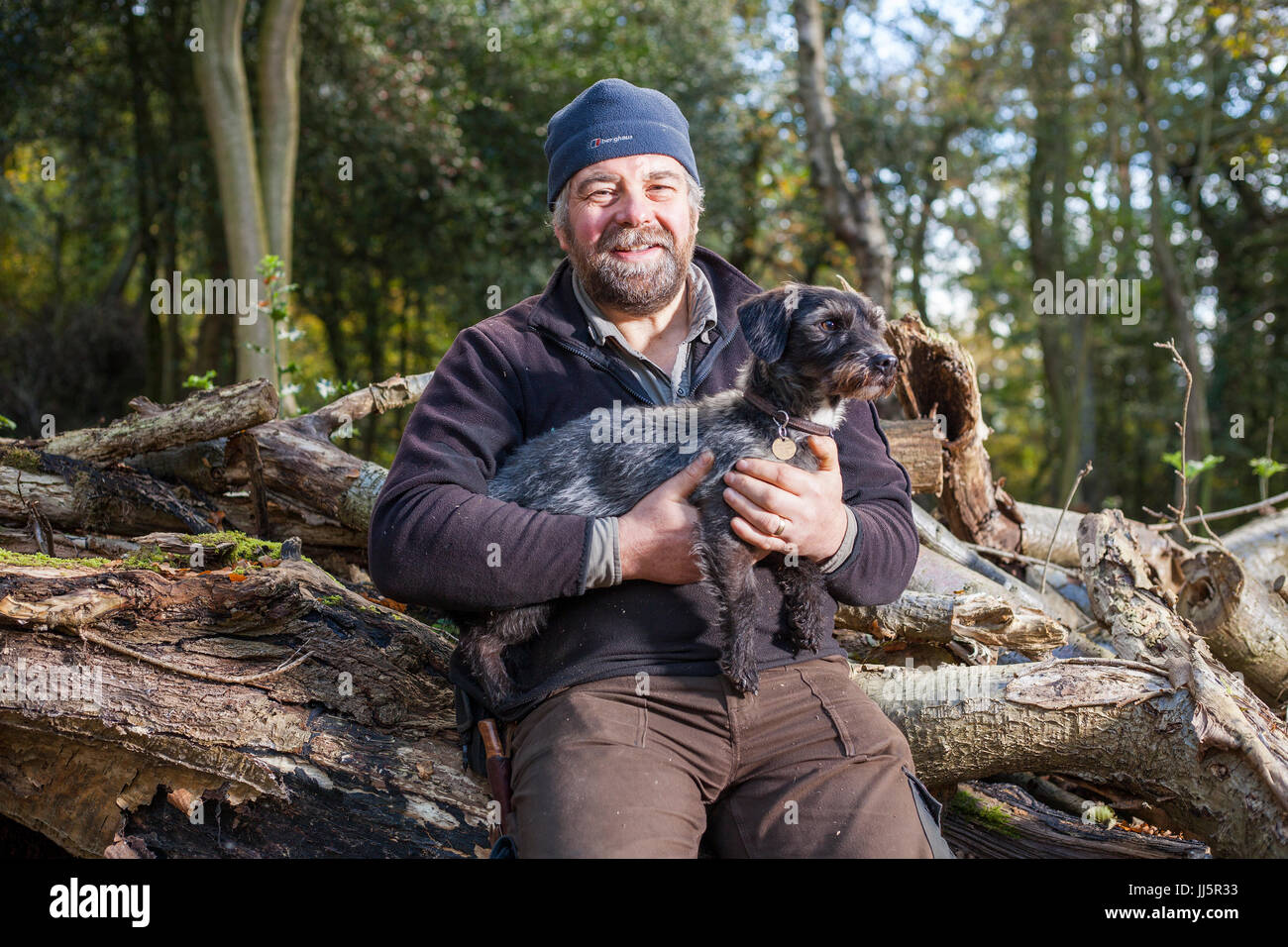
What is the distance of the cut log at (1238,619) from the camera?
5.03 m

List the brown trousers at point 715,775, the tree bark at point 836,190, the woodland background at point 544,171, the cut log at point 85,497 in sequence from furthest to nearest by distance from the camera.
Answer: the woodland background at point 544,171
the tree bark at point 836,190
the cut log at point 85,497
the brown trousers at point 715,775

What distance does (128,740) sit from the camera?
328 cm

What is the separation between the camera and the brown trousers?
271 cm

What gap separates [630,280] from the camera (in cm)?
360

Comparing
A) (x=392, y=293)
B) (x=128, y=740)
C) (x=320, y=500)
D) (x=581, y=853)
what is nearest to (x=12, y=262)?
(x=392, y=293)

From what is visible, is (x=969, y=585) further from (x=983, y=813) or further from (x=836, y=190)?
(x=836, y=190)

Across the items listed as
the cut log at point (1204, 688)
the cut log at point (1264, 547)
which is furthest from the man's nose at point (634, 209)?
the cut log at point (1264, 547)

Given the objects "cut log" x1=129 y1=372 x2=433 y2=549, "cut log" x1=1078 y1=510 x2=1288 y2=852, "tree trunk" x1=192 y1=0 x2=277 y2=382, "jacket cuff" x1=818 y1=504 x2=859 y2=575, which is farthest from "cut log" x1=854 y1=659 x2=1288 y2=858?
"tree trunk" x1=192 y1=0 x2=277 y2=382

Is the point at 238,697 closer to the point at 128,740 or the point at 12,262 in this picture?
the point at 128,740

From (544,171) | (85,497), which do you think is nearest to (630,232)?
(85,497)

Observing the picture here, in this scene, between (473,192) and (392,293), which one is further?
(392,293)

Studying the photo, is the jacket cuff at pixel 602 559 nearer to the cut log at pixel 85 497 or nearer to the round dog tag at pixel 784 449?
the round dog tag at pixel 784 449

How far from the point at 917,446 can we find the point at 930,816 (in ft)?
9.59
